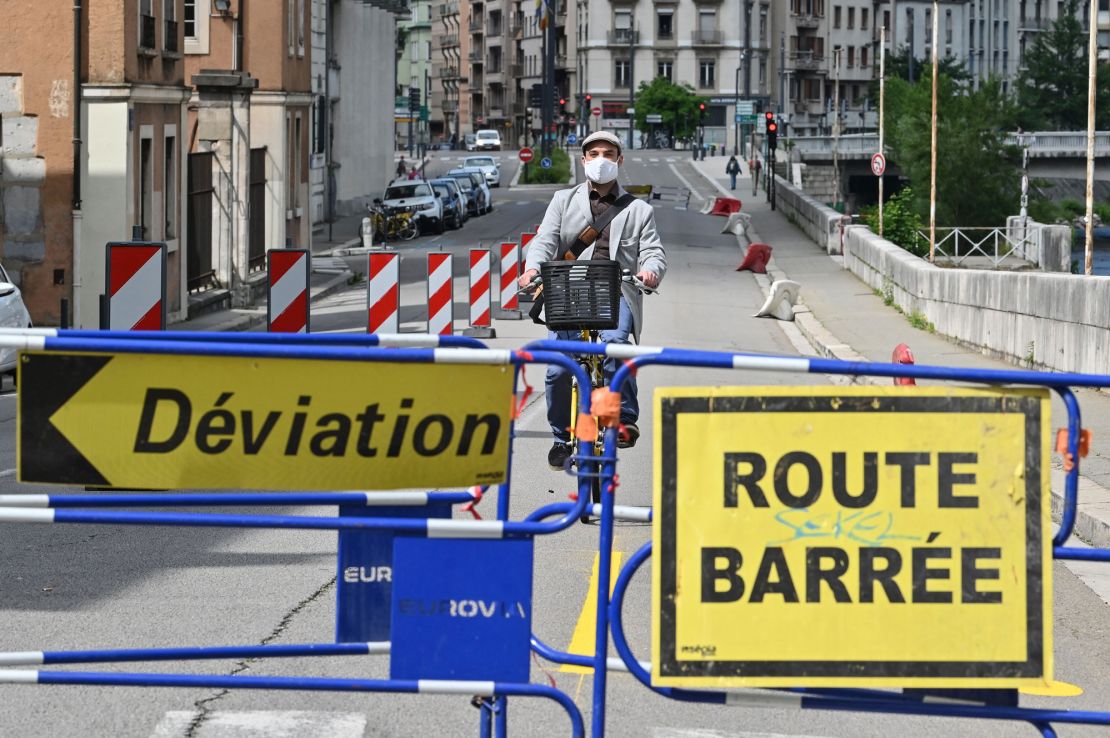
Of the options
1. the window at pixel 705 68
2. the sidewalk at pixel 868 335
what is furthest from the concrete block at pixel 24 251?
the window at pixel 705 68

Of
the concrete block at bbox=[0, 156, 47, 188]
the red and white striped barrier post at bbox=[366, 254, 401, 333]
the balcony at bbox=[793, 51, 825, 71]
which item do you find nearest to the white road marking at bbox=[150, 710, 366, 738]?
the red and white striped barrier post at bbox=[366, 254, 401, 333]

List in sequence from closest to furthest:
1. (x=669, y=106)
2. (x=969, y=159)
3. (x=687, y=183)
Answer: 1. (x=969, y=159)
2. (x=687, y=183)
3. (x=669, y=106)

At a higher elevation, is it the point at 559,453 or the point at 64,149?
the point at 64,149

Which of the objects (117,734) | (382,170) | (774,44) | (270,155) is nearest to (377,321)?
(117,734)

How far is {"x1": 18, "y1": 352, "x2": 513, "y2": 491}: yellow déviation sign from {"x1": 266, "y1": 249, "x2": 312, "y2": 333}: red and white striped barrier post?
45.8 ft

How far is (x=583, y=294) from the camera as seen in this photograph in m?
9.83

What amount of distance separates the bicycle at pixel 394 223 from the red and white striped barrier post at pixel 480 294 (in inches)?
1093

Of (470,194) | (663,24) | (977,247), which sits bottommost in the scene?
(977,247)

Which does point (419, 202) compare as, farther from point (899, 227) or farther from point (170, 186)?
point (170, 186)

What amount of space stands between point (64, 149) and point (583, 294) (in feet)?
60.3

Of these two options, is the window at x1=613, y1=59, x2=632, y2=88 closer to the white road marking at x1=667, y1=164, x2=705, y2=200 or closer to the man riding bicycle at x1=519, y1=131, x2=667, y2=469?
the white road marking at x1=667, y1=164, x2=705, y2=200

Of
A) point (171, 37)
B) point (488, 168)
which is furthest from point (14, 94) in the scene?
point (488, 168)

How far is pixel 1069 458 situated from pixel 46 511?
2883mm

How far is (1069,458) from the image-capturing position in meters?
5.32
